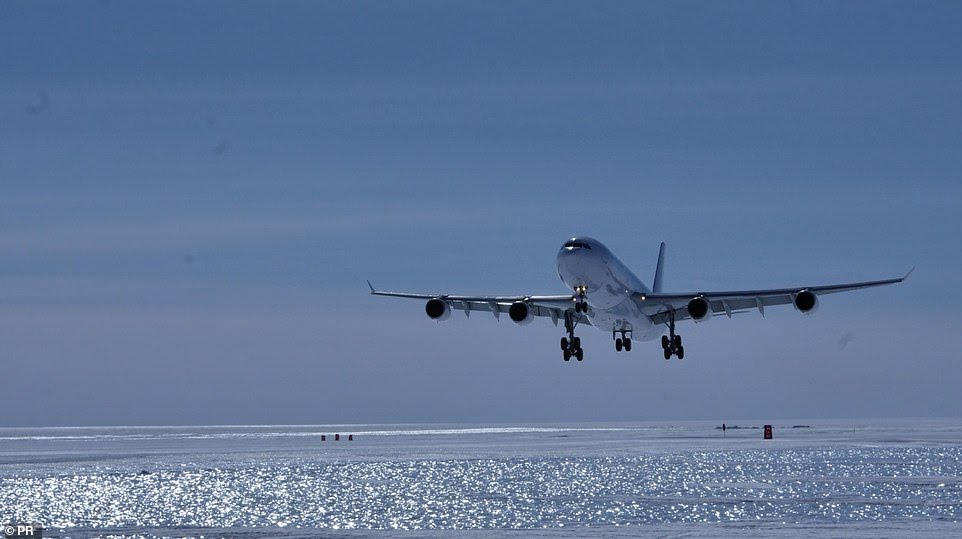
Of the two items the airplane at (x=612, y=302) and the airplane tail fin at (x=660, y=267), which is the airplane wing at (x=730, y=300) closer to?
the airplane at (x=612, y=302)

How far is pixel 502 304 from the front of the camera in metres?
85.1

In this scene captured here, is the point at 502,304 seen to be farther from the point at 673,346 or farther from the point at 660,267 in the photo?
the point at 660,267

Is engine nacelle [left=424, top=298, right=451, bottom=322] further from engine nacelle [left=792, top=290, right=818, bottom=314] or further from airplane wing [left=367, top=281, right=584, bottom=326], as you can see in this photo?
engine nacelle [left=792, top=290, right=818, bottom=314]

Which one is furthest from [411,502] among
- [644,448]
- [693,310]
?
[644,448]

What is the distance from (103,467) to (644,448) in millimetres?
54045

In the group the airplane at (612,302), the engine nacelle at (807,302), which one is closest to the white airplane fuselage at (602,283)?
the airplane at (612,302)

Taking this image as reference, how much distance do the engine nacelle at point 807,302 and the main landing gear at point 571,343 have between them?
15058 mm

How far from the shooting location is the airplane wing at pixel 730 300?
75062mm

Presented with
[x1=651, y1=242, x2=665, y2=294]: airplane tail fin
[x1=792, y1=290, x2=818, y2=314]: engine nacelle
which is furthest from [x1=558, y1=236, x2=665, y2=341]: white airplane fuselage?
[x1=651, y1=242, x2=665, y2=294]: airplane tail fin

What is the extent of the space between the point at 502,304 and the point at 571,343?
545 cm

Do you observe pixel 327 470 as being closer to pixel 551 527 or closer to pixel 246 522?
pixel 246 522

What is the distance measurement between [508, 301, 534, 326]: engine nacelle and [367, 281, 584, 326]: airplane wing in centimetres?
24

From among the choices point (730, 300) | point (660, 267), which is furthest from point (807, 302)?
point (660, 267)

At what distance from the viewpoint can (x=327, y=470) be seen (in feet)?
297
